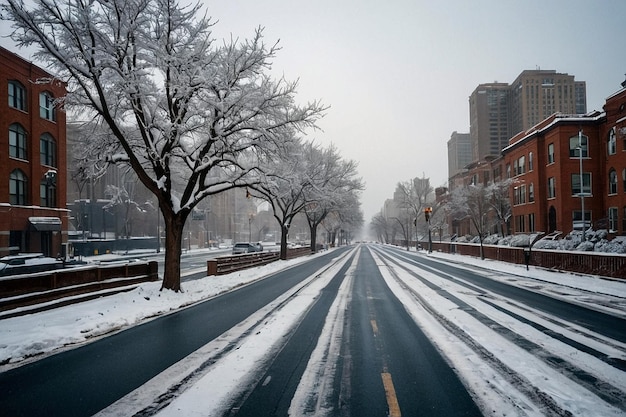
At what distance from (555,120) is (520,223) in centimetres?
1309

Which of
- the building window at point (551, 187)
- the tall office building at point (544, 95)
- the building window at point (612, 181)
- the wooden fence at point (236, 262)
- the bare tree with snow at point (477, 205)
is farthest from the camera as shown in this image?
the tall office building at point (544, 95)

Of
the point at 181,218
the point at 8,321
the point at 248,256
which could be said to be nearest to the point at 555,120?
the point at 248,256

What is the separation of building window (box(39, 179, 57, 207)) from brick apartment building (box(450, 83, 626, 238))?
4568 centimetres

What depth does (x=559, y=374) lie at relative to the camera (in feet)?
18.8

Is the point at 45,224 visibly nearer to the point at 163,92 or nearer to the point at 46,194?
the point at 46,194

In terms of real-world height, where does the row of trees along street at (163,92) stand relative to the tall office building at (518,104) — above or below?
below

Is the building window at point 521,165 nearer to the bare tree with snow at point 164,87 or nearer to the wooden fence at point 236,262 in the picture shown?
the wooden fence at point 236,262

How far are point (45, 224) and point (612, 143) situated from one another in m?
50.8

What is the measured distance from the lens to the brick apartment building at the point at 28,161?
100ft

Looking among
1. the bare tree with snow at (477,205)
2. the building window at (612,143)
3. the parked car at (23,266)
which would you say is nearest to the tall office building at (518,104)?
the bare tree with snow at (477,205)

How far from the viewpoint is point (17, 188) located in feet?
106

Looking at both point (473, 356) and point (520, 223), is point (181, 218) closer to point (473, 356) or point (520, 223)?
point (473, 356)

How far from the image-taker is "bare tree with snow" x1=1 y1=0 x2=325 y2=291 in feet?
37.8

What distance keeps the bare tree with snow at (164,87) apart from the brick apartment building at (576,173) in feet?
89.8
